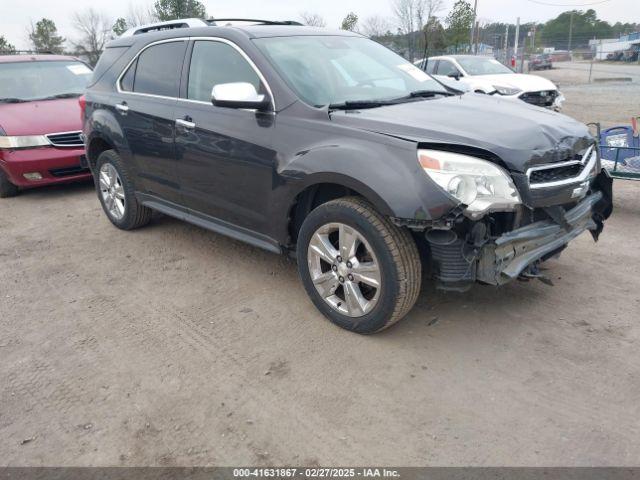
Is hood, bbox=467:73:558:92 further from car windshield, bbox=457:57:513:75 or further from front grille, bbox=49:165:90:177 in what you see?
front grille, bbox=49:165:90:177

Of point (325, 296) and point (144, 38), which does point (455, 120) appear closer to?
point (325, 296)

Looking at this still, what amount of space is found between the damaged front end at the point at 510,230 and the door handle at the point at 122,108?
A: 303 cm

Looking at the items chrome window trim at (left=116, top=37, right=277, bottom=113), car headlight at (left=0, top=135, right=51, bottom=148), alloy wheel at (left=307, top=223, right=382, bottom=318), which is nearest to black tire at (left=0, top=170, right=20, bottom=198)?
car headlight at (left=0, top=135, right=51, bottom=148)

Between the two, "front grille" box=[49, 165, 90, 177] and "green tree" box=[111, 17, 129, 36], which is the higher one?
"green tree" box=[111, 17, 129, 36]

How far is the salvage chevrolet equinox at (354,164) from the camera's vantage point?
282 centimetres

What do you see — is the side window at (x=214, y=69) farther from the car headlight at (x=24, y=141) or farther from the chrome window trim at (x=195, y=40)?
the car headlight at (x=24, y=141)

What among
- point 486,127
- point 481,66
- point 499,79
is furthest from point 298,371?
point 481,66

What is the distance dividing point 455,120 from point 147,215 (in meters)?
3.43

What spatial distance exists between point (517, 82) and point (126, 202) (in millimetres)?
9279

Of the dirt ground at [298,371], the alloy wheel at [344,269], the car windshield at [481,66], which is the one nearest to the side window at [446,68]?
the car windshield at [481,66]

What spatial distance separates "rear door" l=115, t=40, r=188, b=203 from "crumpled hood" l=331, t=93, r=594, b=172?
1.68 metres

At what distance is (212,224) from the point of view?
417 centimetres

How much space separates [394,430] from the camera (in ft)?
8.24

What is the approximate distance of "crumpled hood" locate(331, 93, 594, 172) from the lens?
2834 millimetres
